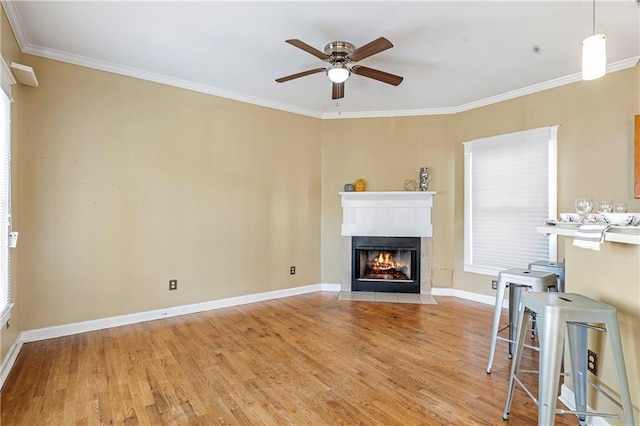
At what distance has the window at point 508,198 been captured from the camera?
391cm

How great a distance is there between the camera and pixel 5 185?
101 inches

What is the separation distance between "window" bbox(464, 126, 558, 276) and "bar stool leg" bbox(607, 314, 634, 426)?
8.42 ft

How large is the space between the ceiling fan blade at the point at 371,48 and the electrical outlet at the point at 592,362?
236cm

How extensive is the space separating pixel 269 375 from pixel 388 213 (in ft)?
10.1

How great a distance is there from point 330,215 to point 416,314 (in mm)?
1952

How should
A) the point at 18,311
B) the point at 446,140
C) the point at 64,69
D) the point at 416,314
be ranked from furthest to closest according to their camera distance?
the point at 446,140 < the point at 416,314 < the point at 64,69 < the point at 18,311

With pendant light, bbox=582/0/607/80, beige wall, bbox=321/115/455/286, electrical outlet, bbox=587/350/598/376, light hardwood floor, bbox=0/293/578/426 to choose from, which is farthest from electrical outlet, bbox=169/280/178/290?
pendant light, bbox=582/0/607/80

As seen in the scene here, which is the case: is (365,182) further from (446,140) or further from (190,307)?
(190,307)

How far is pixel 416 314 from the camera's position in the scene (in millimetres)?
3932

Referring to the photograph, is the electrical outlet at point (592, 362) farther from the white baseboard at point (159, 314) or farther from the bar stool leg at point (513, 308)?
the white baseboard at point (159, 314)

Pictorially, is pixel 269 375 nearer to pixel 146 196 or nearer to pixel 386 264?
pixel 146 196

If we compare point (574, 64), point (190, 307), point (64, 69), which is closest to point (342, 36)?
point (574, 64)

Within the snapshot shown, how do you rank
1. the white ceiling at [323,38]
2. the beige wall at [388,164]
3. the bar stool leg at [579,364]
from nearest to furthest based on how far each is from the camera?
the bar stool leg at [579,364]
the white ceiling at [323,38]
the beige wall at [388,164]

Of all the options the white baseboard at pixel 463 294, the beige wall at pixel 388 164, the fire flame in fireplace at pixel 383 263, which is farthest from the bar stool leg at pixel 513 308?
the fire flame in fireplace at pixel 383 263
